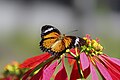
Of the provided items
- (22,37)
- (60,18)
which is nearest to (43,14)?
(60,18)

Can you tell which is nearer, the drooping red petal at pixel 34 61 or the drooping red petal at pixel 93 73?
the drooping red petal at pixel 93 73

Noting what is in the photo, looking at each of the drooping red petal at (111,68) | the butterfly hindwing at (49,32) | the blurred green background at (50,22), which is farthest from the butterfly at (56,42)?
the blurred green background at (50,22)

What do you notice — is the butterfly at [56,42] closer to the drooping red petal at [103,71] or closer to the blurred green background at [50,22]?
the drooping red petal at [103,71]

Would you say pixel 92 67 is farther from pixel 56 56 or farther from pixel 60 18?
pixel 60 18

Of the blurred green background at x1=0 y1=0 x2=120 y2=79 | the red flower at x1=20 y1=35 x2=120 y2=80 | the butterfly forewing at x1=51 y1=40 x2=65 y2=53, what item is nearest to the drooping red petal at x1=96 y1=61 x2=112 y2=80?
the red flower at x1=20 y1=35 x2=120 y2=80

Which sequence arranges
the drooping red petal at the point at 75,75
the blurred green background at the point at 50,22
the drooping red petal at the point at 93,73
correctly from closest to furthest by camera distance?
the drooping red petal at the point at 93,73
the drooping red petal at the point at 75,75
the blurred green background at the point at 50,22
